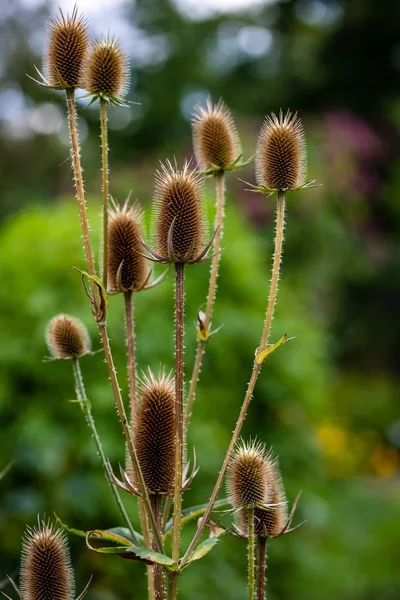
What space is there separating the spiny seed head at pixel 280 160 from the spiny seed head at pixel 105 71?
0.27m

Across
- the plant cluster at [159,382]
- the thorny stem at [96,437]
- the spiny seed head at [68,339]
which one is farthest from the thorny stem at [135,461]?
the spiny seed head at [68,339]

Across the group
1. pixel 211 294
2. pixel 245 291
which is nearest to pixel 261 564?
pixel 211 294

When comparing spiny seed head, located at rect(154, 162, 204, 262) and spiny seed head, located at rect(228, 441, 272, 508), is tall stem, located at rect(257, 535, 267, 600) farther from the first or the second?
spiny seed head, located at rect(154, 162, 204, 262)

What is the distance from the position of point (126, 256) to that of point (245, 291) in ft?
12.5

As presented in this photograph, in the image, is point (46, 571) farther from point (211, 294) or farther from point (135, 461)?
point (211, 294)

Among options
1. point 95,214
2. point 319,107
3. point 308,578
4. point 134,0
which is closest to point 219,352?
point 95,214

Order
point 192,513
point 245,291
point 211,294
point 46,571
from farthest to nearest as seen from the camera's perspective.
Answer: point 245,291 < point 211,294 < point 192,513 < point 46,571

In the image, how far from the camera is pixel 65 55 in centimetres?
130

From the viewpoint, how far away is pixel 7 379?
4.31 metres

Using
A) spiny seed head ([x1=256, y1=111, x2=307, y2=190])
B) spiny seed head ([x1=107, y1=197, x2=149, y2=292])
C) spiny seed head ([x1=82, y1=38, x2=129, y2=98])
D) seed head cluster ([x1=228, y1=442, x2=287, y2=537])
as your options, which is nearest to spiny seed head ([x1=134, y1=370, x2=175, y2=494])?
seed head cluster ([x1=228, y1=442, x2=287, y2=537])

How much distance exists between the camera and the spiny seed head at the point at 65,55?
129 cm

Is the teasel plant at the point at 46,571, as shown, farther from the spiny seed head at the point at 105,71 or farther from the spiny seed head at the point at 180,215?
the spiny seed head at the point at 105,71

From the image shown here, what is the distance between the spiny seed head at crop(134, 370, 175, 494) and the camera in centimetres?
128

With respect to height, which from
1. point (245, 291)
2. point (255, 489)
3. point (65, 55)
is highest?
point (245, 291)
